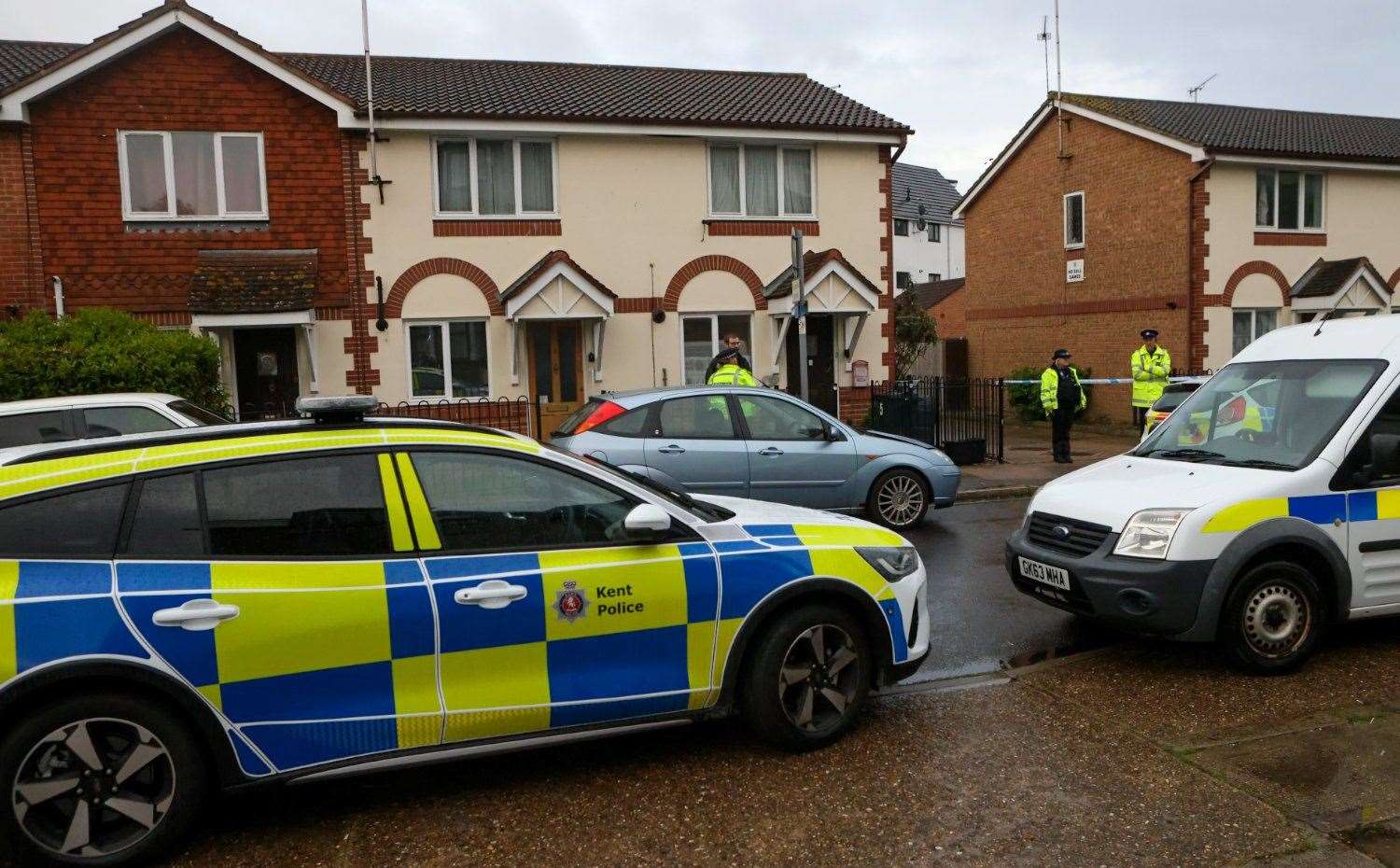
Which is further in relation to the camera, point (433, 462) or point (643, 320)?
point (643, 320)

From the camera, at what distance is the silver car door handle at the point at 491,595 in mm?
3914

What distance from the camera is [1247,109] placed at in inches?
1022

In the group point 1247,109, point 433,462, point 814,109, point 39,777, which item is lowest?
point 39,777

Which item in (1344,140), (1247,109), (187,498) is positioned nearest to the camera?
(187,498)

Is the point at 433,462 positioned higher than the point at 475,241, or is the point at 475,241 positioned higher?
the point at 475,241

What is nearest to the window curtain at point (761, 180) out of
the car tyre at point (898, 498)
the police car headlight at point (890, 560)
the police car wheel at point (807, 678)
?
the car tyre at point (898, 498)

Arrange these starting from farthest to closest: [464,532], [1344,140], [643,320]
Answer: [1344,140]
[643,320]
[464,532]

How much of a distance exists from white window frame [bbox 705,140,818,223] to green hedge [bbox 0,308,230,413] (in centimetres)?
815

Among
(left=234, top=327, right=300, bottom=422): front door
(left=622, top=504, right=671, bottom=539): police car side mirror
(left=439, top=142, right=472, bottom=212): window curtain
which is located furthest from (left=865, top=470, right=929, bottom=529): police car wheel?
(left=234, top=327, right=300, bottom=422): front door

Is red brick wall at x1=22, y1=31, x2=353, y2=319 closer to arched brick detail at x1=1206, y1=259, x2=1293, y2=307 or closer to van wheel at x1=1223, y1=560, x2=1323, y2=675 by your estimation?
van wheel at x1=1223, y1=560, x2=1323, y2=675

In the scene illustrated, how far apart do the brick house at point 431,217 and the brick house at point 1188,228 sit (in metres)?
6.53

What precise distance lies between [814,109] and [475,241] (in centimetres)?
630

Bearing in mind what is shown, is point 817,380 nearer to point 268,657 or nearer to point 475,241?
point 475,241

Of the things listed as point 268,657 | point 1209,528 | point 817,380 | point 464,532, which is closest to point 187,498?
point 268,657
